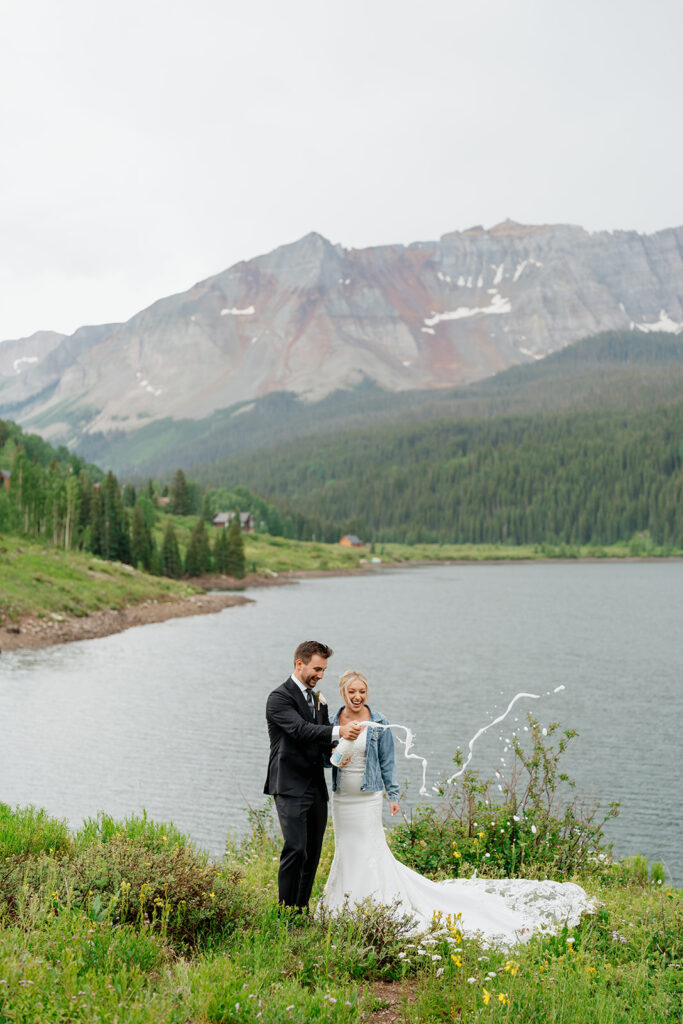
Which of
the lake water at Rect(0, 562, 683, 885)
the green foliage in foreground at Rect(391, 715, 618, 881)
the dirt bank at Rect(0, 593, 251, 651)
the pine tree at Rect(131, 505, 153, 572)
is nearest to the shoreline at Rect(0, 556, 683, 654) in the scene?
the dirt bank at Rect(0, 593, 251, 651)

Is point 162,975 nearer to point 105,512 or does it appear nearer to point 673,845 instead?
point 673,845

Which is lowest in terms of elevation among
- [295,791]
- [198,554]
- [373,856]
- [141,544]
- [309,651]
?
[198,554]

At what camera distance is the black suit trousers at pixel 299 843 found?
912 cm

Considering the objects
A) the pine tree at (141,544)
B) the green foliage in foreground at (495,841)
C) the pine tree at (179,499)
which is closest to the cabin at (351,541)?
the pine tree at (179,499)

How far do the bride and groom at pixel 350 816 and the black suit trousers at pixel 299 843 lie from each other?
0.01 m

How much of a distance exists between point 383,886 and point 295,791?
1326 mm

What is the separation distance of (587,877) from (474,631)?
54313 mm

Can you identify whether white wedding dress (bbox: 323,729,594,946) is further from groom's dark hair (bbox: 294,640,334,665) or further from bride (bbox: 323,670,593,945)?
groom's dark hair (bbox: 294,640,334,665)

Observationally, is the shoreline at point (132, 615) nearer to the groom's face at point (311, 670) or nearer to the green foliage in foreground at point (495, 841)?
the green foliage in foreground at point (495, 841)

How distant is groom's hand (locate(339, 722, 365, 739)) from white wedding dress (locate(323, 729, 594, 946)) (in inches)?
5.0

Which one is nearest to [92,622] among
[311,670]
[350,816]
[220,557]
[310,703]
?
[310,703]

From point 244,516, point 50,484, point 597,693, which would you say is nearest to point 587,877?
point 597,693

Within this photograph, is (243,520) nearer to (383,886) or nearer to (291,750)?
(291,750)

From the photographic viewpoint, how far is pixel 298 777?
361 inches
